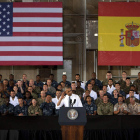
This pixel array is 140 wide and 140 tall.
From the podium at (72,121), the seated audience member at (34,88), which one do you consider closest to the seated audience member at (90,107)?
the seated audience member at (34,88)

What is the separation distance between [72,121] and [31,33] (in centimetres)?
733

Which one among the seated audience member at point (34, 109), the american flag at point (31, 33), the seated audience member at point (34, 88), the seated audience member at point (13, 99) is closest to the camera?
the seated audience member at point (34, 109)

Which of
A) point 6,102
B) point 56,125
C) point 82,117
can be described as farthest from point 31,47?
point 82,117

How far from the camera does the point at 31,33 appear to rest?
11875mm

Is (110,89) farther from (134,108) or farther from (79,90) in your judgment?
(134,108)

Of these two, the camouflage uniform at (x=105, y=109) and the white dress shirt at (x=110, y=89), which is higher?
the white dress shirt at (x=110, y=89)

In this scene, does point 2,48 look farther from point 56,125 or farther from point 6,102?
point 56,125

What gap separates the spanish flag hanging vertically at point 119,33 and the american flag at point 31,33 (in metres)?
1.83

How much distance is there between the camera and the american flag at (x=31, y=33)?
11.8 meters

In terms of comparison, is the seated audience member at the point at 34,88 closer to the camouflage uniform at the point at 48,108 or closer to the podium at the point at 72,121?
the camouflage uniform at the point at 48,108

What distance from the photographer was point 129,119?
728 centimetres

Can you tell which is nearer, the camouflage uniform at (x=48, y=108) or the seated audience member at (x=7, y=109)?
the camouflage uniform at (x=48, y=108)

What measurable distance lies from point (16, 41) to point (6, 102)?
150 inches

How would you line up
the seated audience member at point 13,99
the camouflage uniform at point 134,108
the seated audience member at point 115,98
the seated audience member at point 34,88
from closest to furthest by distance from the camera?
1. the camouflage uniform at point 134,108
2. the seated audience member at point 115,98
3. the seated audience member at point 13,99
4. the seated audience member at point 34,88
